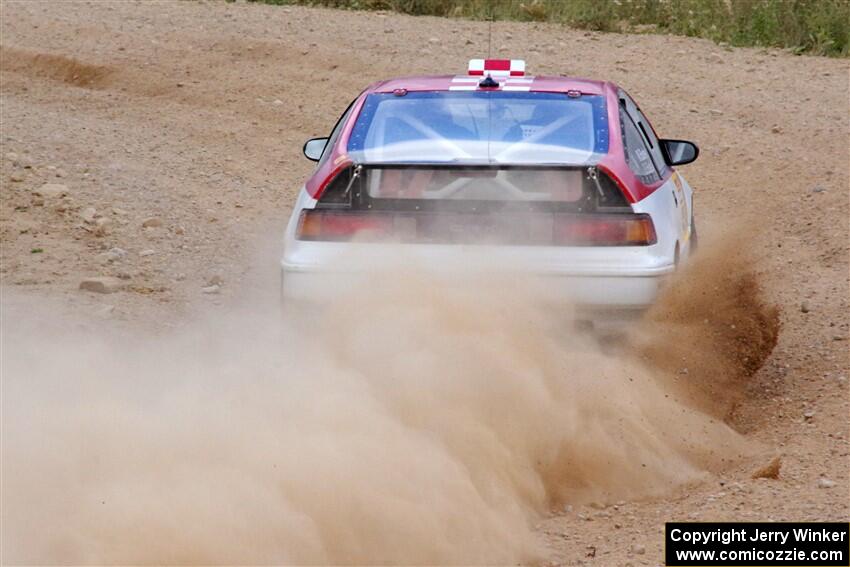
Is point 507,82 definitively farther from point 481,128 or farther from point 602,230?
point 602,230

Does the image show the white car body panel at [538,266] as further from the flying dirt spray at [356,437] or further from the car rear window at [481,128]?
the car rear window at [481,128]

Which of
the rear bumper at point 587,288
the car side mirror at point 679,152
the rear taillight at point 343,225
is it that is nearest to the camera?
the rear bumper at point 587,288

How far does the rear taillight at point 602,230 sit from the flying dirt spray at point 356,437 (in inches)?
12.3

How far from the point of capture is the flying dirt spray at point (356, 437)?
4523 mm

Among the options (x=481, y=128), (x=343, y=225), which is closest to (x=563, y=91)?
(x=481, y=128)

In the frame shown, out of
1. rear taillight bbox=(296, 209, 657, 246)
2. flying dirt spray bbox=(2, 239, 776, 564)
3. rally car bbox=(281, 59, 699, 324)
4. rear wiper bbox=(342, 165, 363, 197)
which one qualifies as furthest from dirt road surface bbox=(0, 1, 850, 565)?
rear wiper bbox=(342, 165, 363, 197)

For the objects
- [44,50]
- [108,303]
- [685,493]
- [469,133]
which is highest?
[469,133]

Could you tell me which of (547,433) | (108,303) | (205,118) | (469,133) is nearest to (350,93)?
(205,118)

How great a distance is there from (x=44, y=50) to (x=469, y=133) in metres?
10.9

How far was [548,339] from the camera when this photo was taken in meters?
6.15

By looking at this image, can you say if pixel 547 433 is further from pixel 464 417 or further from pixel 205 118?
pixel 205 118

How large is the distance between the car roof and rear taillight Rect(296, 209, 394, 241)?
3.34 ft

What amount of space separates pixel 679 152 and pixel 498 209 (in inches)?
76.0

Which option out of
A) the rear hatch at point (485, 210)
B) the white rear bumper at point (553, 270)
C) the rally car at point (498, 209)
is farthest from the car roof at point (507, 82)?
the white rear bumper at point (553, 270)
